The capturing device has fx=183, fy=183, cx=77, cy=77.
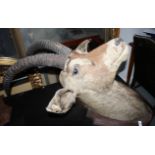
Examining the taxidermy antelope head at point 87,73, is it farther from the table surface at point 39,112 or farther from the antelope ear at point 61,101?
the table surface at point 39,112

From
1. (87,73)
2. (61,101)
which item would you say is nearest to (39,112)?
(61,101)

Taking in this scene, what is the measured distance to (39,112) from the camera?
57.2 inches

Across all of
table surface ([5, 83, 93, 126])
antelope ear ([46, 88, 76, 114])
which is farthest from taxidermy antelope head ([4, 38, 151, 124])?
table surface ([5, 83, 93, 126])

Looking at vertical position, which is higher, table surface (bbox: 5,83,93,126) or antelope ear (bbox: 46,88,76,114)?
antelope ear (bbox: 46,88,76,114)

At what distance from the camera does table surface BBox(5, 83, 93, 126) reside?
135 cm

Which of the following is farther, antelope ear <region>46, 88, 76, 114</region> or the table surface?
the table surface

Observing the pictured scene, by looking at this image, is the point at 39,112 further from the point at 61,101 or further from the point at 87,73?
the point at 87,73

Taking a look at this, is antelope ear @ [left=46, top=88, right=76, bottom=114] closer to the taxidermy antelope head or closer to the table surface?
the taxidermy antelope head

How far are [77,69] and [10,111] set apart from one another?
84 centimetres

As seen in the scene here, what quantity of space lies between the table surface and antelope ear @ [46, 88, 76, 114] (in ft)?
0.74

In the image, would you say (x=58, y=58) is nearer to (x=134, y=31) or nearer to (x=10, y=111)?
(x=10, y=111)

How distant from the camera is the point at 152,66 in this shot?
1955 mm

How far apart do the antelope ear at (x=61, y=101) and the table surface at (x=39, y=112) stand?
23 cm

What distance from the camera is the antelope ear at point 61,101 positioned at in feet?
3.11
